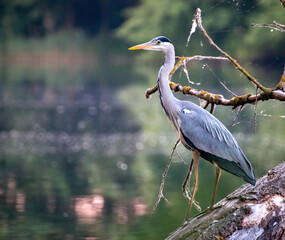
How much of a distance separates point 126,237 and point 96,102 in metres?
16.2

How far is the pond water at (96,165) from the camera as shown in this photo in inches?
352

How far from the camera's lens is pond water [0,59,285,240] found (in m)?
8.95

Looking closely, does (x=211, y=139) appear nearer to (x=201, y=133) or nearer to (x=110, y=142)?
(x=201, y=133)

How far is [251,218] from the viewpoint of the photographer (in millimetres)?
3676

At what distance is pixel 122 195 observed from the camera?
10531 millimetres

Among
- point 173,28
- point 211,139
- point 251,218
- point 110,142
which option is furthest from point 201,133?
point 173,28

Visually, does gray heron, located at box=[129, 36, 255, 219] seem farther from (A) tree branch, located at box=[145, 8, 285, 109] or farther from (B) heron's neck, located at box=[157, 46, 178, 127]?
(A) tree branch, located at box=[145, 8, 285, 109]

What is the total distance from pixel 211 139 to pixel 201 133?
83 mm

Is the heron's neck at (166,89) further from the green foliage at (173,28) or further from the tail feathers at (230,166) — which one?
the green foliage at (173,28)

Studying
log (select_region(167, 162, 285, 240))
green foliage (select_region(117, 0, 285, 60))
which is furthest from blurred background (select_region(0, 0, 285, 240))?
log (select_region(167, 162, 285, 240))

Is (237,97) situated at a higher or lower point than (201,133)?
higher

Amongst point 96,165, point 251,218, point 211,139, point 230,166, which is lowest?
point 96,165

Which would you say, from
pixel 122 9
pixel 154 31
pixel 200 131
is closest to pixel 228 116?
pixel 200 131

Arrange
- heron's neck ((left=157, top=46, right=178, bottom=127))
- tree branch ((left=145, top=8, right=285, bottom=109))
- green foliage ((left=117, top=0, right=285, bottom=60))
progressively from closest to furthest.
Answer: tree branch ((left=145, top=8, right=285, bottom=109)), heron's neck ((left=157, top=46, right=178, bottom=127)), green foliage ((left=117, top=0, right=285, bottom=60))
